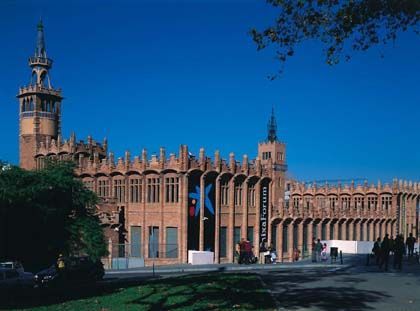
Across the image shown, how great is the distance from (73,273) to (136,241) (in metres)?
23.5

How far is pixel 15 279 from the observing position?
26.8 metres

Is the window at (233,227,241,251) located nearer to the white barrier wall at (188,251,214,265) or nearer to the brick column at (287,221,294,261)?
the white barrier wall at (188,251,214,265)

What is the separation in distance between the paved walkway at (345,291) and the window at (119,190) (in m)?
30.1

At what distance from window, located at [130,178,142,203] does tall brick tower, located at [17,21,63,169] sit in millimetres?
14896

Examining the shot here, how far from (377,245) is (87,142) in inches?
1508

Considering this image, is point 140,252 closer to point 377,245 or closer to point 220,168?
point 220,168

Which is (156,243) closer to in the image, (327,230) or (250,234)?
(250,234)

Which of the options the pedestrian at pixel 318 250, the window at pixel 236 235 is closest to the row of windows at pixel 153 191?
the window at pixel 236 235

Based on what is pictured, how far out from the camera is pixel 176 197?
1912 inches

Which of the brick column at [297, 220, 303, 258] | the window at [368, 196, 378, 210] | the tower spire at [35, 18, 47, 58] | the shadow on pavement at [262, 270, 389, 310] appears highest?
the tower spire at [35, 18, 47, 58]

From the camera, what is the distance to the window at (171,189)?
1914 inches

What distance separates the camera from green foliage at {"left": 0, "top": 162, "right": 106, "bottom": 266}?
2555 cm

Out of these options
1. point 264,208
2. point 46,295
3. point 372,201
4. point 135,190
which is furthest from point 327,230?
point 46,295

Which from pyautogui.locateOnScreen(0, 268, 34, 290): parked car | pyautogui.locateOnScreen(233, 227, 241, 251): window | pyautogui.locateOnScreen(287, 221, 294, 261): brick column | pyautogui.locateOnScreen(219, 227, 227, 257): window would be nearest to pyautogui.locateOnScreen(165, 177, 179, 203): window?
pyautogui.locateOnScreen(219, 227, 227, 257): window
